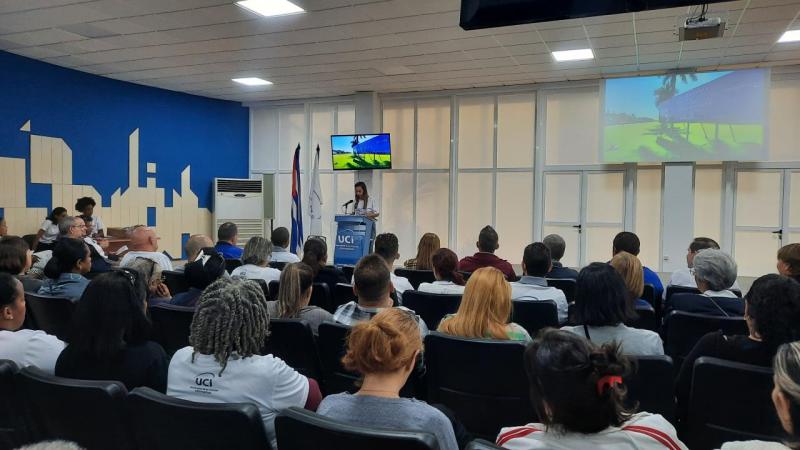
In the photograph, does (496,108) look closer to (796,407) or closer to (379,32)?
(379,32)

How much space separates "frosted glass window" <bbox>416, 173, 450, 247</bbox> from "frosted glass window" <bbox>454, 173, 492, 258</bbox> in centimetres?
26

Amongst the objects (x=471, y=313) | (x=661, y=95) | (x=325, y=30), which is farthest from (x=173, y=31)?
(x=661, y=95)

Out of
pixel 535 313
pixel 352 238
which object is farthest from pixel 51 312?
pixel 352 238

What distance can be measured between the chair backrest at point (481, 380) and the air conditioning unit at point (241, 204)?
359 inches

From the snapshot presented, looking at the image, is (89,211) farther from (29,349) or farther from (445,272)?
(29,349)

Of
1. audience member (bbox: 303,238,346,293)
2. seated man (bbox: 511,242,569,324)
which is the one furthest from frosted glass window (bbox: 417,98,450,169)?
seated man (bbox: 511,242,569,324)

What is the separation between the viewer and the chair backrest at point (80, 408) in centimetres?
168

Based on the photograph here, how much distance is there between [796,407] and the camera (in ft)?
3.97

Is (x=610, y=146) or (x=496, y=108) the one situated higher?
(x=496, y=108)

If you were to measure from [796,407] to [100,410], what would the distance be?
190 cm

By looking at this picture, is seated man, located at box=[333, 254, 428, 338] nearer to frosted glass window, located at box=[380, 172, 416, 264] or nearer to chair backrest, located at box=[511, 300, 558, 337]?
chair backrest, located at box=[511, 300, 558, 337]

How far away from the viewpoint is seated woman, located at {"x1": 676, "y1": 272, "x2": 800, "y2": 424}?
82.0 inches

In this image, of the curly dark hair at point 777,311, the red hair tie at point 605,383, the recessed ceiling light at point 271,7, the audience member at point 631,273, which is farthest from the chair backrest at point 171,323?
the recessed ceiling light at point 271,7

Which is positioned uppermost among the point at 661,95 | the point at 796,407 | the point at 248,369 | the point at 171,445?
the point at 661,95
